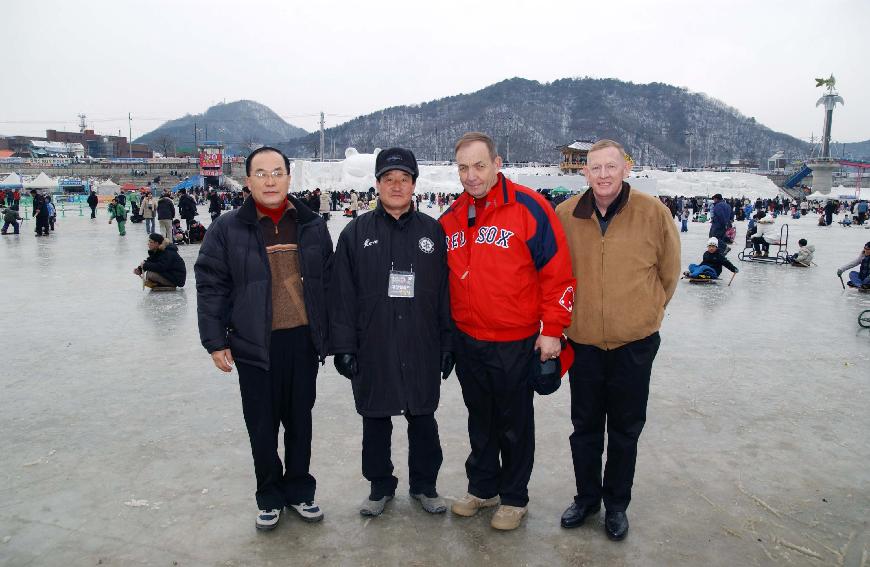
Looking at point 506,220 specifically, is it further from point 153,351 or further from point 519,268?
point 153,351

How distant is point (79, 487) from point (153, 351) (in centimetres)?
289

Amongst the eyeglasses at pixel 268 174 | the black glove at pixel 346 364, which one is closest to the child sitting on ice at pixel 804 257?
the black glove at pixel 346 364

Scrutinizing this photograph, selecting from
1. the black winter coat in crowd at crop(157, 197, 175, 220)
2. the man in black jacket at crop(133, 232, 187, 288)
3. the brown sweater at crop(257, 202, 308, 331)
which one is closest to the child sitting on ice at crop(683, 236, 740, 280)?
the man in black jacket at crop(133, 232, 187, 288)

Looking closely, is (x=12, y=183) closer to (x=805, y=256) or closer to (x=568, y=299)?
(x=805, y=256)

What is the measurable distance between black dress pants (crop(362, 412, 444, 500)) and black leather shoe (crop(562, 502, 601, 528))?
0.67 metres

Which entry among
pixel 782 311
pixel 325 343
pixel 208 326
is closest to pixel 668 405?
pixel 325 343

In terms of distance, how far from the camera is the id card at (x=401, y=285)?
2.93 meters

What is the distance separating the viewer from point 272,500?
2.92 meters

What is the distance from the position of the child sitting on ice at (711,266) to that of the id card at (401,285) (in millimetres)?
9070

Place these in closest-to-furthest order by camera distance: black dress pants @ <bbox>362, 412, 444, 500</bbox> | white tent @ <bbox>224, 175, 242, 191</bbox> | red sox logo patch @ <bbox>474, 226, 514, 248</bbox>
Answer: red sox logo patch @ <bbox>474, 226, 514, 248</bbox>, black dress pants @ <bbox>362, 412, 444, 500</bbox>, white tent @ <bbox>224, 175, 242, 191</bbox>

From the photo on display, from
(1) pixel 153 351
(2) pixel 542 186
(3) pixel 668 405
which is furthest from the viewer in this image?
(2) pixel 542 186

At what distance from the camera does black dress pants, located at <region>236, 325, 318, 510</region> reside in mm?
2910

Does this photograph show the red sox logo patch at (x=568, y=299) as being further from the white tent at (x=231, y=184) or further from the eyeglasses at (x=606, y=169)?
the white tent at (x=231, y=184)

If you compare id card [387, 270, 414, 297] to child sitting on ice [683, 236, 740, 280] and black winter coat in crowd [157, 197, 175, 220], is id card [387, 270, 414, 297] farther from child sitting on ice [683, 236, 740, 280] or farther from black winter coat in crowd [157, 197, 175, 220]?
black winter coat in crowd [157, 197, 175, 220]
